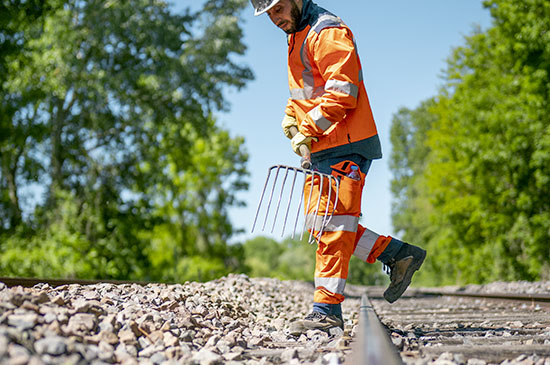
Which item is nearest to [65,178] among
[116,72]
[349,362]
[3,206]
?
[3,206]

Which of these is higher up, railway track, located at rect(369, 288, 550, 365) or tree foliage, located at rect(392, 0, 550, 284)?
tree foliage, located at rect(392, 0, 550, 284)

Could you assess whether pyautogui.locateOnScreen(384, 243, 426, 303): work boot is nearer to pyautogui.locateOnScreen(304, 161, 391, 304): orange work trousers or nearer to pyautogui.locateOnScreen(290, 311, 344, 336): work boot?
pyautogui.locateOnScreen(304, 161, 391, 304): orange work trousers

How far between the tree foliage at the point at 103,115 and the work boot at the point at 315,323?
1313 centimetres

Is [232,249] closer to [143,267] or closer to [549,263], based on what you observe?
[143,267]

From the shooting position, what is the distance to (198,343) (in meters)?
2.75

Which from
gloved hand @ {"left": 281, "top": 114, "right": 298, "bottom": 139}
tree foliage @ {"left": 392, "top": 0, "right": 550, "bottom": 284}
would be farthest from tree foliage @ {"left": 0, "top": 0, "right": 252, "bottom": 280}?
gloved hand @ {"left": 281, "top": 114, "right": 298, "bottom": 139}

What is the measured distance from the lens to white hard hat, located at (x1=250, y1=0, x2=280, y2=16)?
3645mm

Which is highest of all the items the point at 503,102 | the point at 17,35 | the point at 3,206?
the point at 17,35

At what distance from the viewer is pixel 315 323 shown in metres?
3.40

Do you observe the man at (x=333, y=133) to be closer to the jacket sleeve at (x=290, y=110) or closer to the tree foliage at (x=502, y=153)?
the jacket sleeve at (x=290, y=110)

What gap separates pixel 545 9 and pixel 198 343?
19.9 metres

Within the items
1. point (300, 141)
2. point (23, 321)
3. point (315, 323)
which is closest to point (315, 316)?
point (315, 323)

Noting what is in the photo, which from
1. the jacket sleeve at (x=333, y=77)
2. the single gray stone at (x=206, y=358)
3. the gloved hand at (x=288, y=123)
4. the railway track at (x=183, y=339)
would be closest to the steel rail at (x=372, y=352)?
the railway track at (x=183, y=339)

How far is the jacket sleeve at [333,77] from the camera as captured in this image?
3.54 meters
